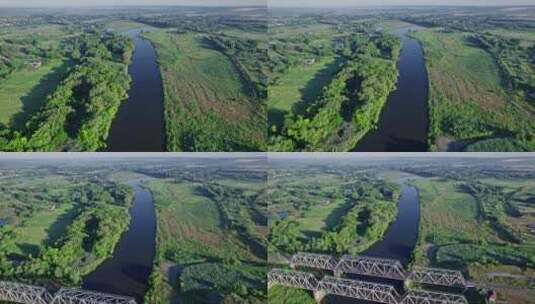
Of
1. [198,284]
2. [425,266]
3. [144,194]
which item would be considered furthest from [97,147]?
[425,266]

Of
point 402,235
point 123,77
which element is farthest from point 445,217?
point 123,77

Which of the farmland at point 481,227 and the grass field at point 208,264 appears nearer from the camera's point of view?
the farmland at point 481,227

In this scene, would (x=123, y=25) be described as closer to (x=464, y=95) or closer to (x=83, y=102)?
(x=83, y=102)

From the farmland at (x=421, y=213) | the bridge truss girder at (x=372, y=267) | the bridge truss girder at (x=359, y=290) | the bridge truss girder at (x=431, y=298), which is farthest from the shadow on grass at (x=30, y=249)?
the bridge truss girder at (x=431, y=298)

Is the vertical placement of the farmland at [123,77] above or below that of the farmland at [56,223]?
above

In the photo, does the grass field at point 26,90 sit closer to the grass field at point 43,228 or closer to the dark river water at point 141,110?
the dark river water at point 141,110

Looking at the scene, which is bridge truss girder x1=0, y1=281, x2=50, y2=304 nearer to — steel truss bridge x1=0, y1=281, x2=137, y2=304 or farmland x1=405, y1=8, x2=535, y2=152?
steel truss bridge x1=0, y1=281, x2=137, y2=304

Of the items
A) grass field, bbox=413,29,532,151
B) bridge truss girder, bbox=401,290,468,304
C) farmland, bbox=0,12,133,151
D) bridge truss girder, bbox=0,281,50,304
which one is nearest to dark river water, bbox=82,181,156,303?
bridge truss girder, bbox=0,281,50,304
